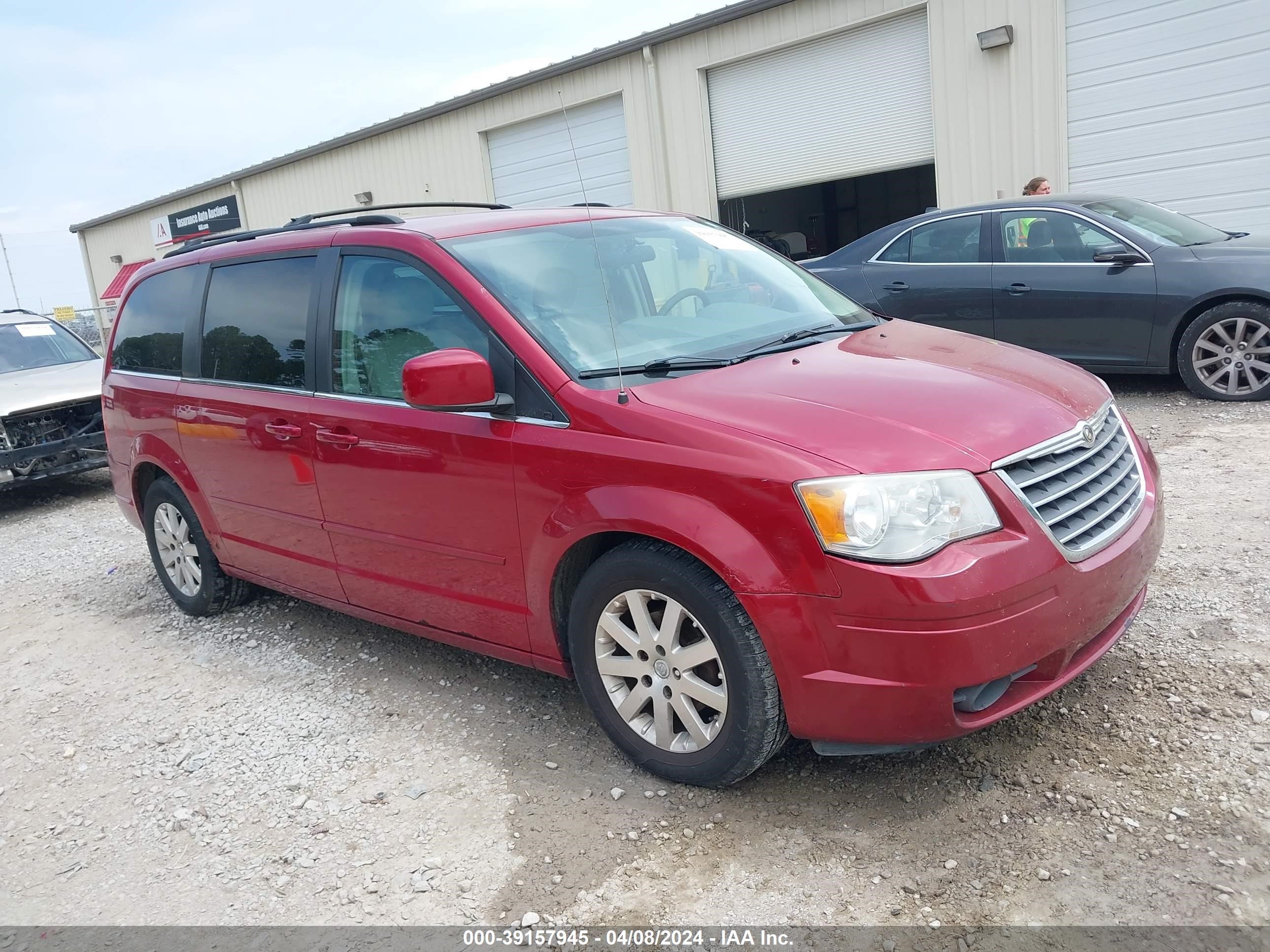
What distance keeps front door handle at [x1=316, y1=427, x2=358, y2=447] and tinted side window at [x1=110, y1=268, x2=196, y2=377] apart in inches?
55.0

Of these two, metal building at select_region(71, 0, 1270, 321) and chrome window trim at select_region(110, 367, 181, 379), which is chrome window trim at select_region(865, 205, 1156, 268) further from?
chrome window trim at select_region(110, 367, 181, 379)

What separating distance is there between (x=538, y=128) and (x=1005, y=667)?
599 inches

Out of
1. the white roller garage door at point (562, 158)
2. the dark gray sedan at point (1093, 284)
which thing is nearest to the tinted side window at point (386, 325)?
the dark gray sedan at point (1093, 284)

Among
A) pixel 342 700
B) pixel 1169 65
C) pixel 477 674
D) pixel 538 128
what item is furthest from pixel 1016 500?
pixel 538 128

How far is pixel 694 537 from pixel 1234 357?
5970mm

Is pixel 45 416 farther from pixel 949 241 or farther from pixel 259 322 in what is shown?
pixel 949 241

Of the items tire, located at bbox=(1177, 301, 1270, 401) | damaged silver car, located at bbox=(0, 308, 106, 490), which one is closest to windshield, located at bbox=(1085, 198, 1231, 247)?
tire, located at bbox=(1177, 301, 1270, 401)

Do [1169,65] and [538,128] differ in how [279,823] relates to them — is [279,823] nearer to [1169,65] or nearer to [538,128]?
[1169,65]

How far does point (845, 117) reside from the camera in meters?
12.8

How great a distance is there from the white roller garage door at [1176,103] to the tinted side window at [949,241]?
3863 millimetres

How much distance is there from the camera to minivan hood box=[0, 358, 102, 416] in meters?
8.19

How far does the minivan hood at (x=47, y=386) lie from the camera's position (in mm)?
8188

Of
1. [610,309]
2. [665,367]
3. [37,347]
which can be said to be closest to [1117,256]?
[610,309]

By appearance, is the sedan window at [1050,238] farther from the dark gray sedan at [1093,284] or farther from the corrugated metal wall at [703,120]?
the corrugated metal wall at [703,120]
